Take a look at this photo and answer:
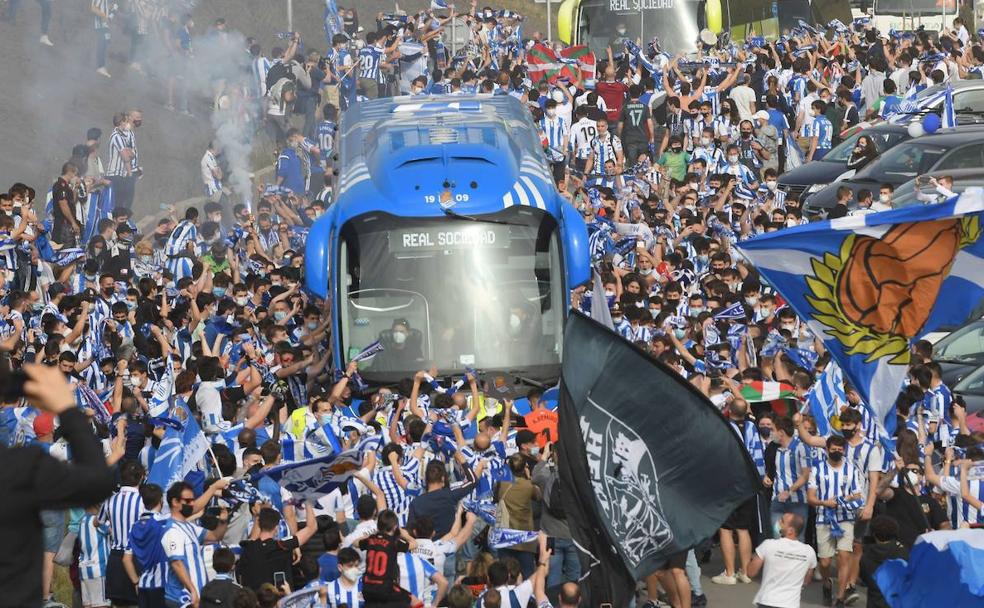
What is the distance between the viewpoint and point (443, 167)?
54.3 ft

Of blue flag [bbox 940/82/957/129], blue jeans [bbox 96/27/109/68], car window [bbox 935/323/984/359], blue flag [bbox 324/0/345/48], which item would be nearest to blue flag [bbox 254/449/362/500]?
car window [bbox 935/323/984/359]

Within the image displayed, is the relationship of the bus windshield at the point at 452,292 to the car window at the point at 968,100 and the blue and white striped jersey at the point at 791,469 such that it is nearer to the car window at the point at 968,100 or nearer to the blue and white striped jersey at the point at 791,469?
the blue and white striped jersey at the point at 791,469

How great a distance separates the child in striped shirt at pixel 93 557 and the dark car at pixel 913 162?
12.2 metres

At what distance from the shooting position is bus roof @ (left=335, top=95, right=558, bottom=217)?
16.3 meters

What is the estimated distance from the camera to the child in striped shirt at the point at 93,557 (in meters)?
12.9

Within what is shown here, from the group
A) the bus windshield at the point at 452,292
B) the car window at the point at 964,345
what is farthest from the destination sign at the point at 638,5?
the bus windshield at the point at 452,292

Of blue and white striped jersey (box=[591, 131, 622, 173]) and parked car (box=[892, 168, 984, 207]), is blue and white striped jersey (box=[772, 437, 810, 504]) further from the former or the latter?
blue and white striped jersey (box=[591, 131, 622, 173])

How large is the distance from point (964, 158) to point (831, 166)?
8.06 feet

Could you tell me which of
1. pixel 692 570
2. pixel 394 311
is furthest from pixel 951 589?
pixel 394 311

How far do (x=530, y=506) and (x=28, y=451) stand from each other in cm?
733

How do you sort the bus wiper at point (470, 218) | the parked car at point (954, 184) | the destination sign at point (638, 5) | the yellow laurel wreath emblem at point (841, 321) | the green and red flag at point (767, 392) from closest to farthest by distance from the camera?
1. the yellow laurel wreath emblem at point (841, 321)
2. the green and red flag at point (767, 392)
3. the bus wiper at point (470, 218)
4. the parked car at point (954, 184)
5. the destination sign at point (638, 5)

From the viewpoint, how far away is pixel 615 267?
19359mm

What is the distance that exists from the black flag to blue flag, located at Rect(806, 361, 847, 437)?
4.42 meters

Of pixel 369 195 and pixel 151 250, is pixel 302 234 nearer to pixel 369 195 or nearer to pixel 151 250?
pixel 151 250
